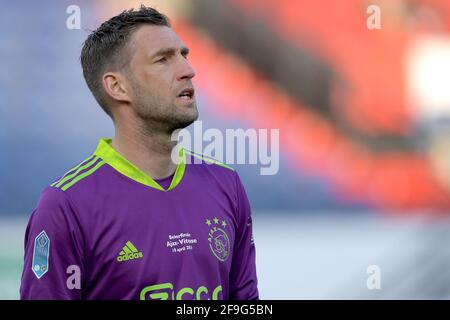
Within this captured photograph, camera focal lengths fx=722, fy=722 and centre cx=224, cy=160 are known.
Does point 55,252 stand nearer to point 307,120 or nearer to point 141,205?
point 141,205

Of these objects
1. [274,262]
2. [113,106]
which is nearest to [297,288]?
[274,262]

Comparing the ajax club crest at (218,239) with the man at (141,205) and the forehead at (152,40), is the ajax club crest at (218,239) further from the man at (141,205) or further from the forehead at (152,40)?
the forehead at (152,40)

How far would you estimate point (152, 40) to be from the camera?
2.20 m

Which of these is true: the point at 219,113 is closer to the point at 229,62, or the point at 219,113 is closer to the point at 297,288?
the point at 229,62

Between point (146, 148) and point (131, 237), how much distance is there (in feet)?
1.02

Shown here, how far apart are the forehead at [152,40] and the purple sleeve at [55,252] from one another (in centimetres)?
54

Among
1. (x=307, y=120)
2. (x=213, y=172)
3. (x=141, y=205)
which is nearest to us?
(x=141, y=205)

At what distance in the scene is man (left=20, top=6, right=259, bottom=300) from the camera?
194cm

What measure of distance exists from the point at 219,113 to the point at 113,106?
3106mm

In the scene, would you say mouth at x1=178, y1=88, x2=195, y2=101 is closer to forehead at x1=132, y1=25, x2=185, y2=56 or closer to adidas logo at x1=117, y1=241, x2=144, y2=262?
forehead at x1=132, y1=25, x2=185, y2=56

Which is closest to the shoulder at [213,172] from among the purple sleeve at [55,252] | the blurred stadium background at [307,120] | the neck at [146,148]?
the neck at [146,148]

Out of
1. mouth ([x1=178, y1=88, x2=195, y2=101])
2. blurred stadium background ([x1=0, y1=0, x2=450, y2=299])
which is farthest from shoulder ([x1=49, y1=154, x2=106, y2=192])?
blurred stadium background ([x1=0, y1=0, x2=450, y2=299])

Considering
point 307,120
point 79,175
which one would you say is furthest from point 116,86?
point 307,120

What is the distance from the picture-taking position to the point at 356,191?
5273 millimetres
